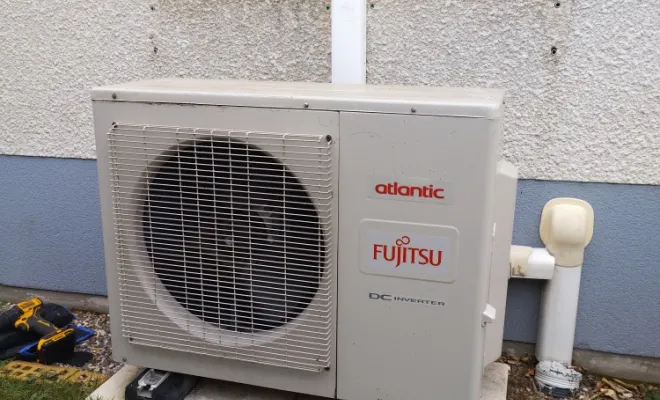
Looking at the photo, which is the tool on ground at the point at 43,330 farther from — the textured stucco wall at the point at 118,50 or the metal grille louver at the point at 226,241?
the metal grille louver at the point at 226,241

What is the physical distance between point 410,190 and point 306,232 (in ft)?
0.97

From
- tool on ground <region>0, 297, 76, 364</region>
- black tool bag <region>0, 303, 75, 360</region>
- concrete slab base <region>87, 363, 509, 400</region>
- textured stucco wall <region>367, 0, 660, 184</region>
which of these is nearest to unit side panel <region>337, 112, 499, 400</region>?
concrete slab base <region>87, 363, 509, 400</region>

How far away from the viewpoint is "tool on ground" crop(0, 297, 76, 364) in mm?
2488

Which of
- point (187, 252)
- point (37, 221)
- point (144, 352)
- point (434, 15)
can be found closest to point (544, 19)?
point (434, 15)

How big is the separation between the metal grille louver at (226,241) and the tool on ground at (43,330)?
104cm

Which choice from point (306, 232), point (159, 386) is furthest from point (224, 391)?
point (306, 232)

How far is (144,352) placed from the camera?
1714 mm

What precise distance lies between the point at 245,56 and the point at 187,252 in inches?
47.0

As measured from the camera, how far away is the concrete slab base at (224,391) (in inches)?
68.4

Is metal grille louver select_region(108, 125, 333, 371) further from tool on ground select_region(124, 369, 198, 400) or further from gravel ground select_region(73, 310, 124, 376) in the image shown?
gravel ground select_region(73, 310, 124, 376)

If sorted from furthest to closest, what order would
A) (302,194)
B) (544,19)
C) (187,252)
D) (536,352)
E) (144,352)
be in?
1. (536,352)
2. (544,19)
3. (144,352)
4. (187,252)
5. (302,194)

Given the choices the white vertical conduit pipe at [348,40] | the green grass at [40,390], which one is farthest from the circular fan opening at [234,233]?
the green grass at [40,390]

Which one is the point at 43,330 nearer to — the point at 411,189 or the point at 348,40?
the point at 348,40

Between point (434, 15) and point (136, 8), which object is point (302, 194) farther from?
point (136, 8)
